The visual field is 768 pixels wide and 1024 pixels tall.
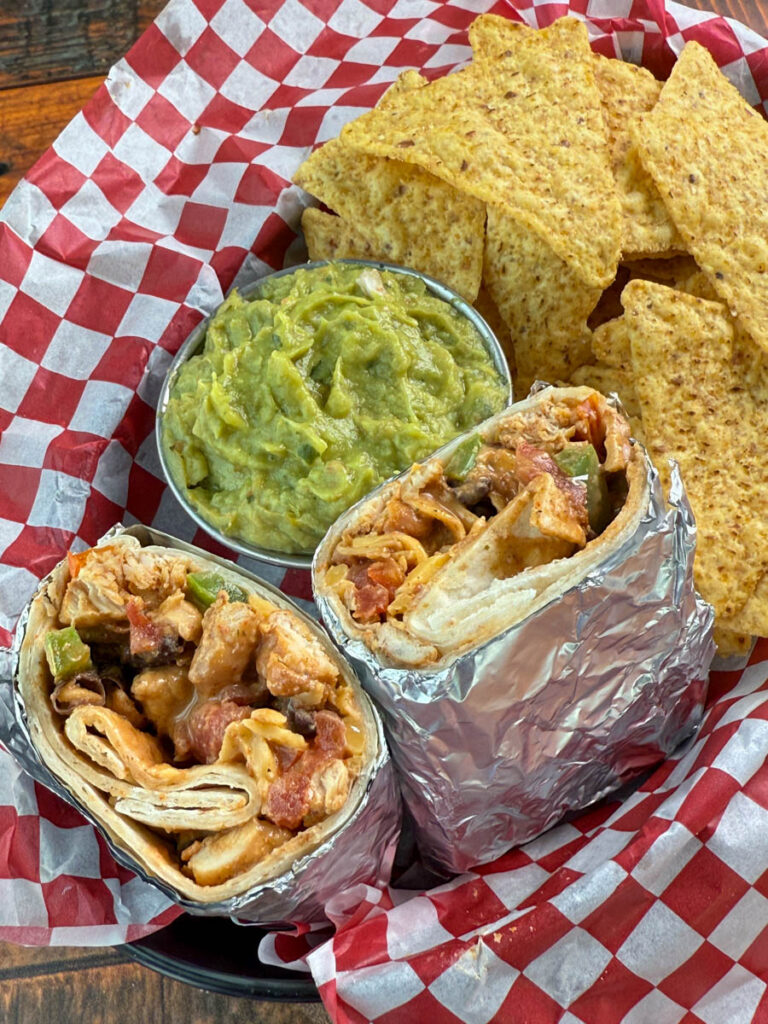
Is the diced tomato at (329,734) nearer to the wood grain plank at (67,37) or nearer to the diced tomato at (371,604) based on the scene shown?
the diced tomato at (371,604)

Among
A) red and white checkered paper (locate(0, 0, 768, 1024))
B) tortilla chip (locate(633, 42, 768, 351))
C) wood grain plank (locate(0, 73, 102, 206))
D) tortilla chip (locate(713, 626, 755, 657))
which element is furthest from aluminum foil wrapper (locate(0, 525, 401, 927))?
wood grain plank (locate(0, 73, 102, 206))

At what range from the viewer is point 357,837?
1.73 metres

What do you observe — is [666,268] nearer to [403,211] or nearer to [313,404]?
[403,211]

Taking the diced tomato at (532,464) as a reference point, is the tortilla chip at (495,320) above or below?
below

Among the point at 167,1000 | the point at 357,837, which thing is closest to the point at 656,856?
the point at 357,837

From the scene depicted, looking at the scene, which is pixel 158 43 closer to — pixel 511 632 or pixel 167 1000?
pixel 511 632

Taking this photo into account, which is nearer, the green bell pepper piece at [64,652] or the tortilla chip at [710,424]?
the green bell pepper piece at [64,652]

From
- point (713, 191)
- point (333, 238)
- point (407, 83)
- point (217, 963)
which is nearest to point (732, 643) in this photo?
point (713, 191)

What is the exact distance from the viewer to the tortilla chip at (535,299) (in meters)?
2.53

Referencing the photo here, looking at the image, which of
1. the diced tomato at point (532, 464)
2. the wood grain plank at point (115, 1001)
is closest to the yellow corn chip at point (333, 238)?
the diced tomato at point (532, 464)

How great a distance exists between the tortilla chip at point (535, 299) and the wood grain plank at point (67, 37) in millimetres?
1521

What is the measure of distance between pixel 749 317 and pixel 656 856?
49.7 inches

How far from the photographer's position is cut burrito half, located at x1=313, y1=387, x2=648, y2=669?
1.62 metres

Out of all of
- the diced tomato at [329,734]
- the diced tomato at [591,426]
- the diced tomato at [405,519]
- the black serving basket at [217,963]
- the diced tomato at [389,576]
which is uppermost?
the diced tomato at [591,426]
